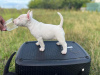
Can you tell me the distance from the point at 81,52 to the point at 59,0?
1349 centimetres

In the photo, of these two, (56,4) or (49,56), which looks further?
(56,4)

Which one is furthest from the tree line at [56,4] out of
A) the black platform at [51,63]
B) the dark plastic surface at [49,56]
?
the black platform at [51,63]

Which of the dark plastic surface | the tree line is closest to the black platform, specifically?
the dark plastic surface

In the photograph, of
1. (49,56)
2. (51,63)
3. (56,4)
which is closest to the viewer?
(51,63)

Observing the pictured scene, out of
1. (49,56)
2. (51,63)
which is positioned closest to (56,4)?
(49,56)

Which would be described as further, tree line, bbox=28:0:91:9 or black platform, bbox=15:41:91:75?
tree line, bbox=28:0:91:9

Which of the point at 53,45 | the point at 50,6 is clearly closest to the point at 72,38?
the point at 53,45

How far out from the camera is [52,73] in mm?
1001

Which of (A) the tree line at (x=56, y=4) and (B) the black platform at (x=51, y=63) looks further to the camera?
(A) the tree line at (x=56, y=4)

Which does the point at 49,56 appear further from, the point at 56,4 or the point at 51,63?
the point at 56,4

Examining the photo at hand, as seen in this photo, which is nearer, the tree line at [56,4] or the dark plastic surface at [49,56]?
the dark plastic surface at [49,56]

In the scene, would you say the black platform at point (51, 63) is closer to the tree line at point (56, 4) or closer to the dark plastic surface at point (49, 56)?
the dark plastic surface at point (49, 56)

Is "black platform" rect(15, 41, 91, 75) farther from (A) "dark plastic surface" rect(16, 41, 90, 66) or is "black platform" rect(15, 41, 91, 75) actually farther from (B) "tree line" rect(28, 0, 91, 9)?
(B) "tree line" rect(28, 0, 91, 9)

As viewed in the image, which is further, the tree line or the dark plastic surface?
the tree line
